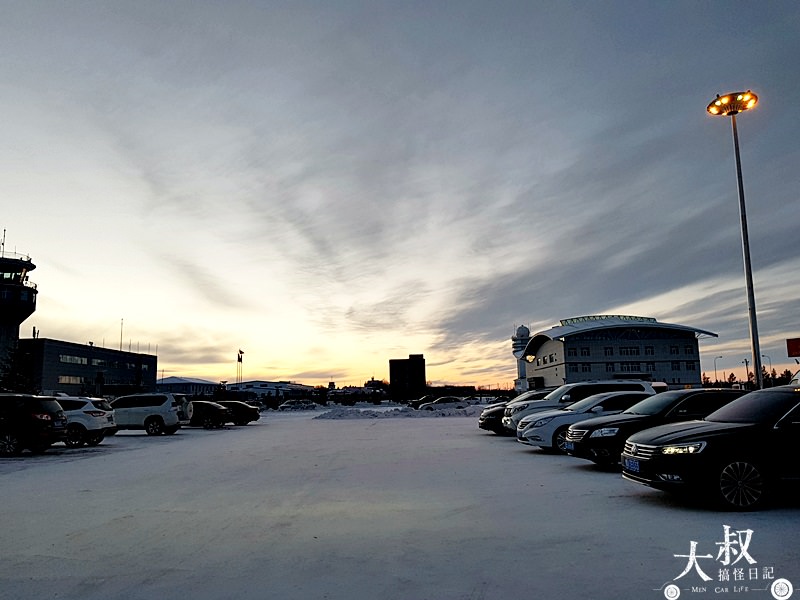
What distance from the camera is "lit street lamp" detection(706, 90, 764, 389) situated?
1767cm

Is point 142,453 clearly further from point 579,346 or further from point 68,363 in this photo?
point 68,363

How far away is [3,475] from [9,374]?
49.7m

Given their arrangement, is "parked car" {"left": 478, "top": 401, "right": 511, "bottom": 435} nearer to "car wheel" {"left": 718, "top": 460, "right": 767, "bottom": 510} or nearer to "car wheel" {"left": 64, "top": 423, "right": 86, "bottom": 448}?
"car wheel" {"left": 64, "top": 423, "right": 86, "bottom": 448}

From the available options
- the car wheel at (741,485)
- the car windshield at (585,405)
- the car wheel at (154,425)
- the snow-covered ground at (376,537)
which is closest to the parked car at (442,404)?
the car wheel at (154,425)

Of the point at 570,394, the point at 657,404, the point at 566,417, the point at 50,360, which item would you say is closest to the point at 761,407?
the point at 657,404

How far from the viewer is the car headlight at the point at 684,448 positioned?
25.8 feet

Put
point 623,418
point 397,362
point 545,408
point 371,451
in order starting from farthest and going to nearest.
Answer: point 397,362
point 545,408
point 371,451
point 623,418

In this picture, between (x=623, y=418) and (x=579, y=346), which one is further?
(x=579, y=346)

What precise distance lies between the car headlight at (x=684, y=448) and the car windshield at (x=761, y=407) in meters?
1.07

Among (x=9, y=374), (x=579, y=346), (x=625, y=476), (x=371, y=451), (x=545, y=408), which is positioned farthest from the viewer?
(x=579, y=346)

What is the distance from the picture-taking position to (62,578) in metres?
5.29

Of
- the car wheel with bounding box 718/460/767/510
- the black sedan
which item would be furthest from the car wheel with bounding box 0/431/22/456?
the car wheel with bounding box 718/460/767/510

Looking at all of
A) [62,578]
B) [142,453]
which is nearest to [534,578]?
[62,578]

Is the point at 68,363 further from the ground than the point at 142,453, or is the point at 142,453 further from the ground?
the point at 68,363
